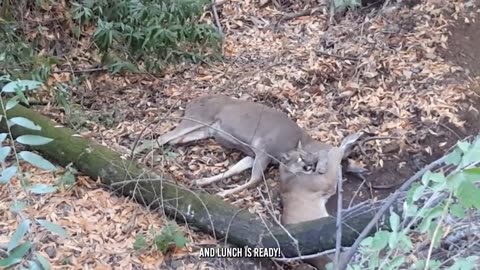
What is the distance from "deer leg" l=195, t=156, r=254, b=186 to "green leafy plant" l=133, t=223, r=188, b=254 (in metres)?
0.70

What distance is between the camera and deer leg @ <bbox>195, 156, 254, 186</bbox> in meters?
4.92

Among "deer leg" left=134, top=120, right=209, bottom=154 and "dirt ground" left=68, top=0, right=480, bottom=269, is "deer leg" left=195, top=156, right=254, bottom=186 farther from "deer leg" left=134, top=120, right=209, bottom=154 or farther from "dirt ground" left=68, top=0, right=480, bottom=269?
"deer leg" left=134, top=120, right=209, bottom=154

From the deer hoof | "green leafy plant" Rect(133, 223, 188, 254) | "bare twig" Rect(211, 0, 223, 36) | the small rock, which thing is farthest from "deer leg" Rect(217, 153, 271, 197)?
"bare twig" Rect(211, 0, 223, 36)

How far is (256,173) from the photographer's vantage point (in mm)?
4914

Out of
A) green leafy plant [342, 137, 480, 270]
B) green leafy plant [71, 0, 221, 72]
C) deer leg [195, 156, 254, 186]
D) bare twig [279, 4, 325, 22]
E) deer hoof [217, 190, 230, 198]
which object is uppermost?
green leafy plant [342, 137, 480, 270]

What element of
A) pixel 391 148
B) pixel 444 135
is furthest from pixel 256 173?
pixel 444 135

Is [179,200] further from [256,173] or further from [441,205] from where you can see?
[441,205]

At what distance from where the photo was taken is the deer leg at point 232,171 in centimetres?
492

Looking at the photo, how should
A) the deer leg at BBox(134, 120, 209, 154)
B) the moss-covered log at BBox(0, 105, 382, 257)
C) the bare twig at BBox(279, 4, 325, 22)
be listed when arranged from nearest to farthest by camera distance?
1. the moss-covered log at BBox(0, 105, 382, 257)
2. the deer leg at BBox(134, 120, 209, 154)
3. the bare twig at BBox(279, 4, 325, 22)

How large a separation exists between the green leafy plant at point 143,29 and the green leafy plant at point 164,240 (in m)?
2.05

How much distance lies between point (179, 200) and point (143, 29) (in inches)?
77.2

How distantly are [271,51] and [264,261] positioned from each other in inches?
107

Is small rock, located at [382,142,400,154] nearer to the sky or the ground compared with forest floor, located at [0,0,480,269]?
nearer to the ground

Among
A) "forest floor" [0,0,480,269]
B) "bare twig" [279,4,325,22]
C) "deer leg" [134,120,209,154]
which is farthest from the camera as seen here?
"bare twig" [279,4,325,22]
